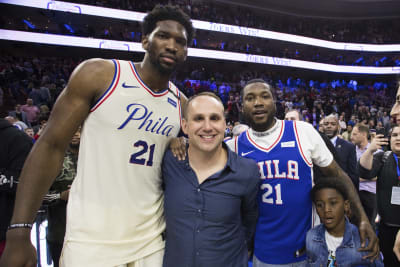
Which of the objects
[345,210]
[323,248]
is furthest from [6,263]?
[345,210]

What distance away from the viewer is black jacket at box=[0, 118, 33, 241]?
1834 mm

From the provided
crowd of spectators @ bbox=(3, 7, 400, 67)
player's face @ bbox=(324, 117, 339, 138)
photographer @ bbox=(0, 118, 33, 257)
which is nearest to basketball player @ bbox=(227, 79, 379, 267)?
photographer @ bbox=(0, 118, 33, 257)

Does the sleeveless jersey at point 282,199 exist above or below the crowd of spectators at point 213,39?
below

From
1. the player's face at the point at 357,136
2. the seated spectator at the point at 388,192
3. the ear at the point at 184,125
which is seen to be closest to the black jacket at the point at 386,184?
the seated spectator at the point at 388,192

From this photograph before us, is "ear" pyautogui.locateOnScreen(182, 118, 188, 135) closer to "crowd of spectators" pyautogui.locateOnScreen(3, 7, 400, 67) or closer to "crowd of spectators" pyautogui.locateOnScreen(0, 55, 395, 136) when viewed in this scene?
"crowd of spectators" pyautogui.locateOnScreen(0, 55, 395, 136)

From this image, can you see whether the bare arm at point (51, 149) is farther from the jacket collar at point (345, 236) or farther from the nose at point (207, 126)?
the jacket collar at point (345, 236)

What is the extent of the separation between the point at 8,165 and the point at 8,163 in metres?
0.01

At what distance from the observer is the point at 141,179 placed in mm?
1387

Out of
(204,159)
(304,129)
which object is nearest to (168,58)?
(204,159)

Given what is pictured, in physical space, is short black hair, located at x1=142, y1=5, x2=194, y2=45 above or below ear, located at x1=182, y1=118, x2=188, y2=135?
above

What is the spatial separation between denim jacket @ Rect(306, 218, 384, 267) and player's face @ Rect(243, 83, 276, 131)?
781mm

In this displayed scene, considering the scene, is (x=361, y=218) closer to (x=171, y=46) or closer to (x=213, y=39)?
(x=171, y=46)

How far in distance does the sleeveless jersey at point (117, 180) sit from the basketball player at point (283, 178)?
0.71m

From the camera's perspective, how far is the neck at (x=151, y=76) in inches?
58.4
